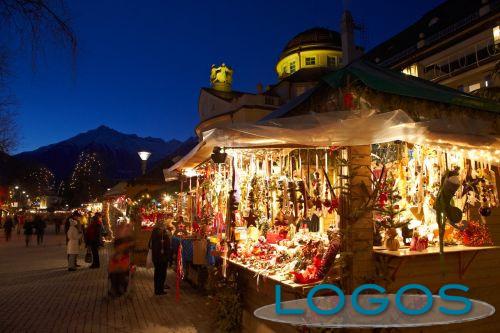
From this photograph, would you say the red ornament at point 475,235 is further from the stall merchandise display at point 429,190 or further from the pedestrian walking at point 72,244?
the pedestrian walking at point 72,244

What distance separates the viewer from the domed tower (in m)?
37.9

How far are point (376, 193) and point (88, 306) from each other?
6.99 metres

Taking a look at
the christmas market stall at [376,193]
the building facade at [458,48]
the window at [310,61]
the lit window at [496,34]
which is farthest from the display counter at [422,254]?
the window at [310,61]

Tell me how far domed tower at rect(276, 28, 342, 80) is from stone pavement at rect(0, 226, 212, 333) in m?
29.4

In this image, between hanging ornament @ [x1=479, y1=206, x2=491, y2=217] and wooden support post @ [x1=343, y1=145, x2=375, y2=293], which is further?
hanging ornament @ [x1=479, y1=206, x2=491, y2=217]

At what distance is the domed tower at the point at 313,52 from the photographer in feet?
124

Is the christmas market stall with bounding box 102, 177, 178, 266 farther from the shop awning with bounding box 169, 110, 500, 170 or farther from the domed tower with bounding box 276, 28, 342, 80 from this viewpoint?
the domed tower with bounding box 276, 28, 342, 80

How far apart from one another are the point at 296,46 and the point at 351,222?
120 ft

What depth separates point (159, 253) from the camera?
387 inches

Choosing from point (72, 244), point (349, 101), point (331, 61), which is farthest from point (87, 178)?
point (349, 101)

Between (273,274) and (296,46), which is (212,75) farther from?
(273,274)

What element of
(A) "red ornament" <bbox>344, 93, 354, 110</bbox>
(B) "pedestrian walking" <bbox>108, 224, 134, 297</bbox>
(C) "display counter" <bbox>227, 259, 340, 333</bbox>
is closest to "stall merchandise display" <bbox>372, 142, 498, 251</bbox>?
(A) "red ornament" <bbox>344, 93, 354, 110</bbox>

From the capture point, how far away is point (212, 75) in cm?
4341

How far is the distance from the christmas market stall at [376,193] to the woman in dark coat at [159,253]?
2.85 meters
